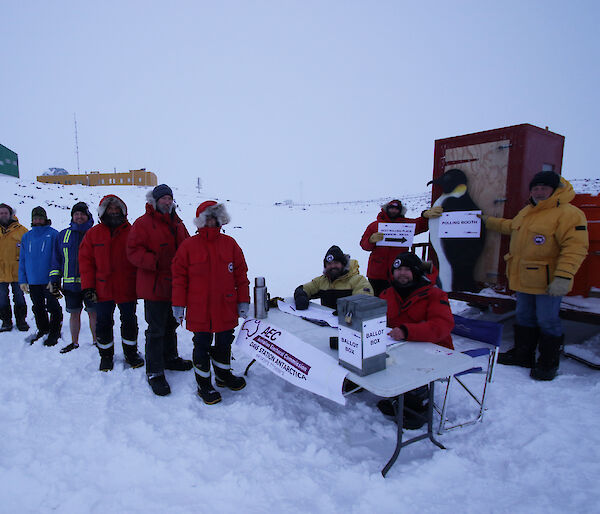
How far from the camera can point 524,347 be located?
411 centimetres

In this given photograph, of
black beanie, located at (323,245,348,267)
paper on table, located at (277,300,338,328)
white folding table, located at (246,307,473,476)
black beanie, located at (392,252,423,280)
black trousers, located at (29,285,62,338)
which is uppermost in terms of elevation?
black beanie, located at (392,252,423,280)

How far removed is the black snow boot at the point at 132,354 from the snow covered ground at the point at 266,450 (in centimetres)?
19

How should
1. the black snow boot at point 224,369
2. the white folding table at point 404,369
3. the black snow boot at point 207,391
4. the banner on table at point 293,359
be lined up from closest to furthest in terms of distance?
the white folding table at point 404,369
the banner on table at point 293,359
the black snow boot at point 207,391
the black snow boot at point 224,369

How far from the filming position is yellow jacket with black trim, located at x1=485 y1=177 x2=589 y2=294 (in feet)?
11.2

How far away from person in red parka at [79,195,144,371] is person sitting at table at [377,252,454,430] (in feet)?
9.09

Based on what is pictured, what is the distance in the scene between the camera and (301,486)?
2.29 meters

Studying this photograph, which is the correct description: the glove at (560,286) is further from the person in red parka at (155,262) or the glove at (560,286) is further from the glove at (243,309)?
the person in red parka at (155,262)

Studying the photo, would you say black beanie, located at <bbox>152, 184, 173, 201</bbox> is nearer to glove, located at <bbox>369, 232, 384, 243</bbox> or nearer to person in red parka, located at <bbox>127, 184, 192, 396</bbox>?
person in red parka, located at <bbox>127, 184, 192, 396</bbox>

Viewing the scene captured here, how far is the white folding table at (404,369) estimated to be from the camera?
6.86 feet

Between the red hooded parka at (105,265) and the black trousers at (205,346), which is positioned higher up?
the red hooded parka at (105,265)

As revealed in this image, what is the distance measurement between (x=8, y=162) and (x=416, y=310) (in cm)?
3285

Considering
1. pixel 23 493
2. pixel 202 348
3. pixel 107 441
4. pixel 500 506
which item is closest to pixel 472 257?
pixel 500 506

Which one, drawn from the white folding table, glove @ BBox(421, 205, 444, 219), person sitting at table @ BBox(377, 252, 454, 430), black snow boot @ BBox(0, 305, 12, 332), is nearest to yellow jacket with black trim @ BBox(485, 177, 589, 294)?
glove @ BBox(421, 205, 444, 219)

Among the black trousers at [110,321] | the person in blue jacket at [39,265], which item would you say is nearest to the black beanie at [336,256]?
the black trousers at [110,321]
